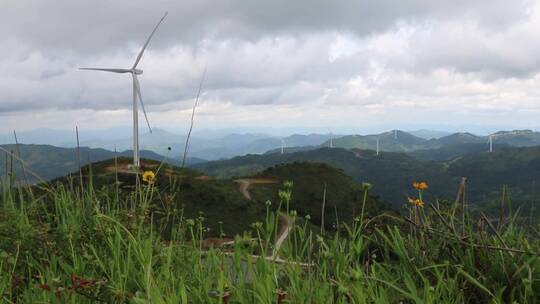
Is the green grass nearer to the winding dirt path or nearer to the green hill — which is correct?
the green hill

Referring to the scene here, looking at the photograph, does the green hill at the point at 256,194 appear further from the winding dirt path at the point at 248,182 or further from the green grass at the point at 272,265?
the green grass at the point at 272,265

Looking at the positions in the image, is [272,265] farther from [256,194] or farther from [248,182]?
[248,182]

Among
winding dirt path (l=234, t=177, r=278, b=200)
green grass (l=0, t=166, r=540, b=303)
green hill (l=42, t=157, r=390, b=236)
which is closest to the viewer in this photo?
green grass (l=0, t=166, r=540, b=303)

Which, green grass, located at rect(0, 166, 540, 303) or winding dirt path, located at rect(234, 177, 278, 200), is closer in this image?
green grass, located at rect(0, 166, 540, 303)

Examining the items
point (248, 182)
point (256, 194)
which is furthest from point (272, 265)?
point (248, 182)

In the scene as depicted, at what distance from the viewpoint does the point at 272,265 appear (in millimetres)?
4805

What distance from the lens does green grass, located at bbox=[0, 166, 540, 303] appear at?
14.9ft

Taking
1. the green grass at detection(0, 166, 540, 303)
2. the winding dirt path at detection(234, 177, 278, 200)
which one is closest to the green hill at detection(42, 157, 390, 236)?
the winding dirt path at detection(234, 177, 278, 200)

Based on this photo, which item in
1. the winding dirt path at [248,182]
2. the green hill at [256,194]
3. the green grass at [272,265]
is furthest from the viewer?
the winding dirt path at [248,182]

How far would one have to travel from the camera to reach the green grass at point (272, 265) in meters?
4.53

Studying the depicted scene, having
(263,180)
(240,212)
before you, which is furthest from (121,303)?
(263,180)

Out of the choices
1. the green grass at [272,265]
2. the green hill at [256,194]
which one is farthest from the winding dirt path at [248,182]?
the green grass at [272,265]

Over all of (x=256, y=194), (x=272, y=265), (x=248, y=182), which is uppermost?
(x=272, y=265)

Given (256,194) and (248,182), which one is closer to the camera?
(256,194)
